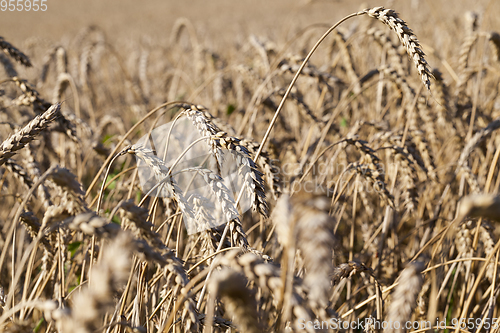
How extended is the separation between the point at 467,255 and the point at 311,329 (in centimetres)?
128

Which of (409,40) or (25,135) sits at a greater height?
(409,40)

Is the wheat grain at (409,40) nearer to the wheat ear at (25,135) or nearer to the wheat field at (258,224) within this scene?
the wheat field at (258,224)

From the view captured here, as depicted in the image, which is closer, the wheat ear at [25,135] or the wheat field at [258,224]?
the wheat field at [258,224]

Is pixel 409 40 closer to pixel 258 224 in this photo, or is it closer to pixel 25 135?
pixel 258 224

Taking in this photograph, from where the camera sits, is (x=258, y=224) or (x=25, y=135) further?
(x=258, y=224)

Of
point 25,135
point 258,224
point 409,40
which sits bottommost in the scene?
point 258,224

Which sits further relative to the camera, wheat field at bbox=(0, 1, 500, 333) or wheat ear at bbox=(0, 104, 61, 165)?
wheat ear at bbox=(0, 104, 61, 165)

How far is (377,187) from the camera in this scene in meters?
1.39

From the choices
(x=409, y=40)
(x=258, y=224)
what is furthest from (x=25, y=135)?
(x=409, y=40)

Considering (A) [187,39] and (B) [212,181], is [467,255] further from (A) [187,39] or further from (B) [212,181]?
(A) [187,39]

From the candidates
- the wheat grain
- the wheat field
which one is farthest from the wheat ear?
the wheat grain

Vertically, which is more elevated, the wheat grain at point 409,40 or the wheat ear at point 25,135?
the wheat grain at point 409,40

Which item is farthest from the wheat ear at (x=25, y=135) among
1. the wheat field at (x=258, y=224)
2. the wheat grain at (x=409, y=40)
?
the wheat grain at (x=409, y=40)

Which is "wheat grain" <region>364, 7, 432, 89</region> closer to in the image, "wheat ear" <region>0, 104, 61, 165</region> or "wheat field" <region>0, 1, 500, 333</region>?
"wheat field" <region>0, 1, 500, 333</region>
